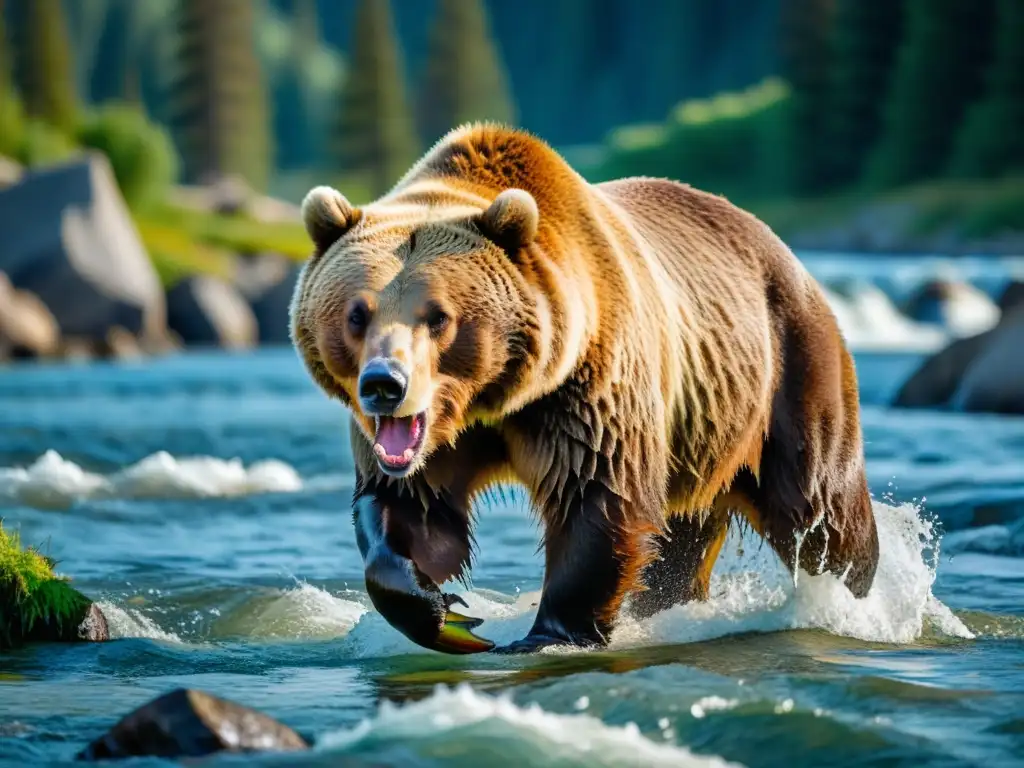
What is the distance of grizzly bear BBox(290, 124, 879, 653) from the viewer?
593cm

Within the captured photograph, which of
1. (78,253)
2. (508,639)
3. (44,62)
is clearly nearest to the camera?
(508,639)

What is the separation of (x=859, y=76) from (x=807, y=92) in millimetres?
2931

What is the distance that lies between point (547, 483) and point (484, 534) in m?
4.57

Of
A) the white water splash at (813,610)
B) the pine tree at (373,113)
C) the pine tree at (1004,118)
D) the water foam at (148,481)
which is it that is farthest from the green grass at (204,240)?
the white water splash at (813,610)

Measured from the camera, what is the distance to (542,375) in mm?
6055

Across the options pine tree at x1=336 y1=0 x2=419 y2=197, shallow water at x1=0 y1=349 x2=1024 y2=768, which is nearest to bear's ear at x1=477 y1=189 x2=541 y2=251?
shallow water at x1=0 y1=349 x2=1024 y2=768

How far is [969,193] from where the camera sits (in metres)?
53.2

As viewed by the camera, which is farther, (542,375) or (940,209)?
(940,209)

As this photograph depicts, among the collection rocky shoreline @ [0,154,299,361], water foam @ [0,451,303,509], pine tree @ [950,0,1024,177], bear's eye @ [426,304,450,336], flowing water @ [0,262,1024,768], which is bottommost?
flowing water @ [0,262,1024,768]

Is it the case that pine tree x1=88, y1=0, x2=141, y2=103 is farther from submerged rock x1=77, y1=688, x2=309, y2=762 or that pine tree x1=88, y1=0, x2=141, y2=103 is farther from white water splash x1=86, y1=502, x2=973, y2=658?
submerged rock x1=77, y1=688, x2=309, y2=762

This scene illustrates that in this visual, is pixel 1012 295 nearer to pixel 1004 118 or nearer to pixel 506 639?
pixel 506 639

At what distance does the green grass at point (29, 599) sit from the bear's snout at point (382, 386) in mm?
2013

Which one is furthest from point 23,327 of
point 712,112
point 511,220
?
point 712,112

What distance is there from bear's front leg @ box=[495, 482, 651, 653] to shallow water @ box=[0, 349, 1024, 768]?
11 centimetres
